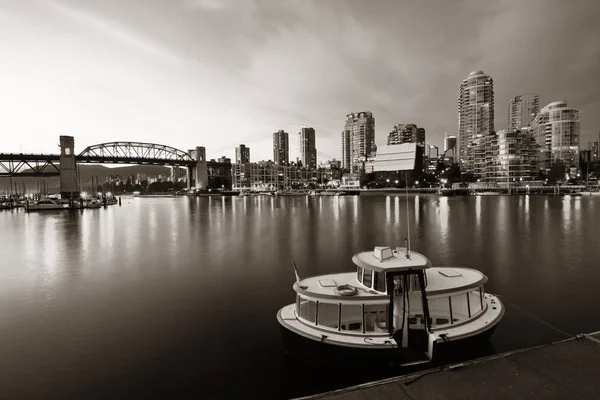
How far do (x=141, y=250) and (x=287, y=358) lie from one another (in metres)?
31.0

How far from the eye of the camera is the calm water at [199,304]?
1136cm

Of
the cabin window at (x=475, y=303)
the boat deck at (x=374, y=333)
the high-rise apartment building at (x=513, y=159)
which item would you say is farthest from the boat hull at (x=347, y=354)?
the high-rise apartment building at (x=513, y=159)

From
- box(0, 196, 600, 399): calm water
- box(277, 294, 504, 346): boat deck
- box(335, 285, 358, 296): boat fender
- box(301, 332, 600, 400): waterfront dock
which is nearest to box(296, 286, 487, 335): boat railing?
box(277, 294, 504, 346): boat deck

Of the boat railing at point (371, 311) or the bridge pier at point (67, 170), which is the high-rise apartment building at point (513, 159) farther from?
the bridge pier at point (67, 170)

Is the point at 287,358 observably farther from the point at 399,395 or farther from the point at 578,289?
the point at 578,289

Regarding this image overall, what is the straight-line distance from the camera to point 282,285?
73.9ft

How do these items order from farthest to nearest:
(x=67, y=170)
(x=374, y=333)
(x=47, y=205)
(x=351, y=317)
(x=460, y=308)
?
(x=67, y=170), (x=47, y=205), (x=460, y=308), (x=351, y=317), (x=374, y=333)

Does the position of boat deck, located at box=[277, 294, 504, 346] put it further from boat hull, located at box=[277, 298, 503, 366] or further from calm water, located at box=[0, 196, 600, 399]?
calm water, located at box=[0, 196, 600, 399]

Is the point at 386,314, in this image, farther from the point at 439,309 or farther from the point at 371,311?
the point at 439,309

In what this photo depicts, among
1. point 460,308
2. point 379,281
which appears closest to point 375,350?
point 379,281

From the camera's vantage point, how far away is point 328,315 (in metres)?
12.0

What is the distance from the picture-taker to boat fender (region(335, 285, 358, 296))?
1108 centimetres

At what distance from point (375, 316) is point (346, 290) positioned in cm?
143

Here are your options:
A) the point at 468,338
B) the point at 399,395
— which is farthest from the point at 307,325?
the point at 468,338
